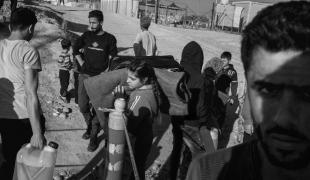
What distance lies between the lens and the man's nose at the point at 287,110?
46.8 inches

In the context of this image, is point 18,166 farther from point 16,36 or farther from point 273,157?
point 273,157

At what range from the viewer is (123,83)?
14.2 ft

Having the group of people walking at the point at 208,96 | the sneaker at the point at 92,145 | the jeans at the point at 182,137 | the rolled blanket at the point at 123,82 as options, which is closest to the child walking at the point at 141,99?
the group of people walking at the point at 208,96

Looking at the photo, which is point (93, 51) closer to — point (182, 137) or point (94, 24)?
point (94, 24)

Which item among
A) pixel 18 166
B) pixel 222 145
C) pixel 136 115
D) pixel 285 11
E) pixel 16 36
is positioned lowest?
pixel 222 145

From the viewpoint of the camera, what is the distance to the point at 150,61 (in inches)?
197

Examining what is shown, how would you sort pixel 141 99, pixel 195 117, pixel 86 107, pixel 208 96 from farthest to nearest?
pixel 86 107
pixel 208 96
pixel 195 117
pixel 141 99

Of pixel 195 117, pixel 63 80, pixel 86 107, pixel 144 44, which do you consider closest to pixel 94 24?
pixel 86 107

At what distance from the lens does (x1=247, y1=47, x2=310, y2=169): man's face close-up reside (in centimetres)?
118

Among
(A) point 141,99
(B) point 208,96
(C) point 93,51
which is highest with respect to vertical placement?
(C) point 93,51

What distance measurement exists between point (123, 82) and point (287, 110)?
3.22 m

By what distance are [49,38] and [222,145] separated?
7997 millimetres

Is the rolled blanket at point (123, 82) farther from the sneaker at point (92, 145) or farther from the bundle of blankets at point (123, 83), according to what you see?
the sneaker at point (92, 145)

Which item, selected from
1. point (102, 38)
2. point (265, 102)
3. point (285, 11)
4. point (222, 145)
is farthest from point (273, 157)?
point (222, 145)
